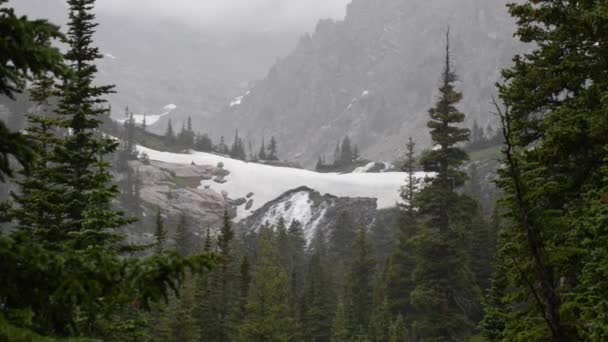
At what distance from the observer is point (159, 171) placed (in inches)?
5022

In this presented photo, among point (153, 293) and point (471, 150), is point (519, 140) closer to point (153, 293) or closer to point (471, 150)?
point (153, 293)

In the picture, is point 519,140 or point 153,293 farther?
point 519,140

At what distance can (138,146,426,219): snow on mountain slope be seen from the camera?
357ft

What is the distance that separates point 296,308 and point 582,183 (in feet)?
140

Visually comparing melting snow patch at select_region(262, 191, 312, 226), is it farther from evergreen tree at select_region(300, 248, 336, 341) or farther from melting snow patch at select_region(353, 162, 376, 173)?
evergreen tree at select_region(300, 248, 336, 341)

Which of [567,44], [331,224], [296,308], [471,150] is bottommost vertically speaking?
[296,308]

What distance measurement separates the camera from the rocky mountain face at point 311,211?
9769 cm

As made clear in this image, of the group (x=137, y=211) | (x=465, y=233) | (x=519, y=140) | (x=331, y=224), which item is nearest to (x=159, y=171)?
(x=137, y=211)

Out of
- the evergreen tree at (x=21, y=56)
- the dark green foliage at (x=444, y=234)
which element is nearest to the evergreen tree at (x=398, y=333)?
the dark green foliage at (x=444, y=234)

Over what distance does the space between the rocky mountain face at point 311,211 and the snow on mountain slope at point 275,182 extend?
10.00ft

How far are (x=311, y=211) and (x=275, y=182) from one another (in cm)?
2376

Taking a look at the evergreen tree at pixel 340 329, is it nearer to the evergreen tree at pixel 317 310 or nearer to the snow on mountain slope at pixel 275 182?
the evergreen tree at pixel 317 310

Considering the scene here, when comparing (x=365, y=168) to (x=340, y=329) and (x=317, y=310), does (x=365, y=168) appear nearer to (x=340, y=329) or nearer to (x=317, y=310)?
(x=317, y=310)

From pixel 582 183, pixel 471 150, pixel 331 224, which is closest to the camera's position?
pixel 582 183
